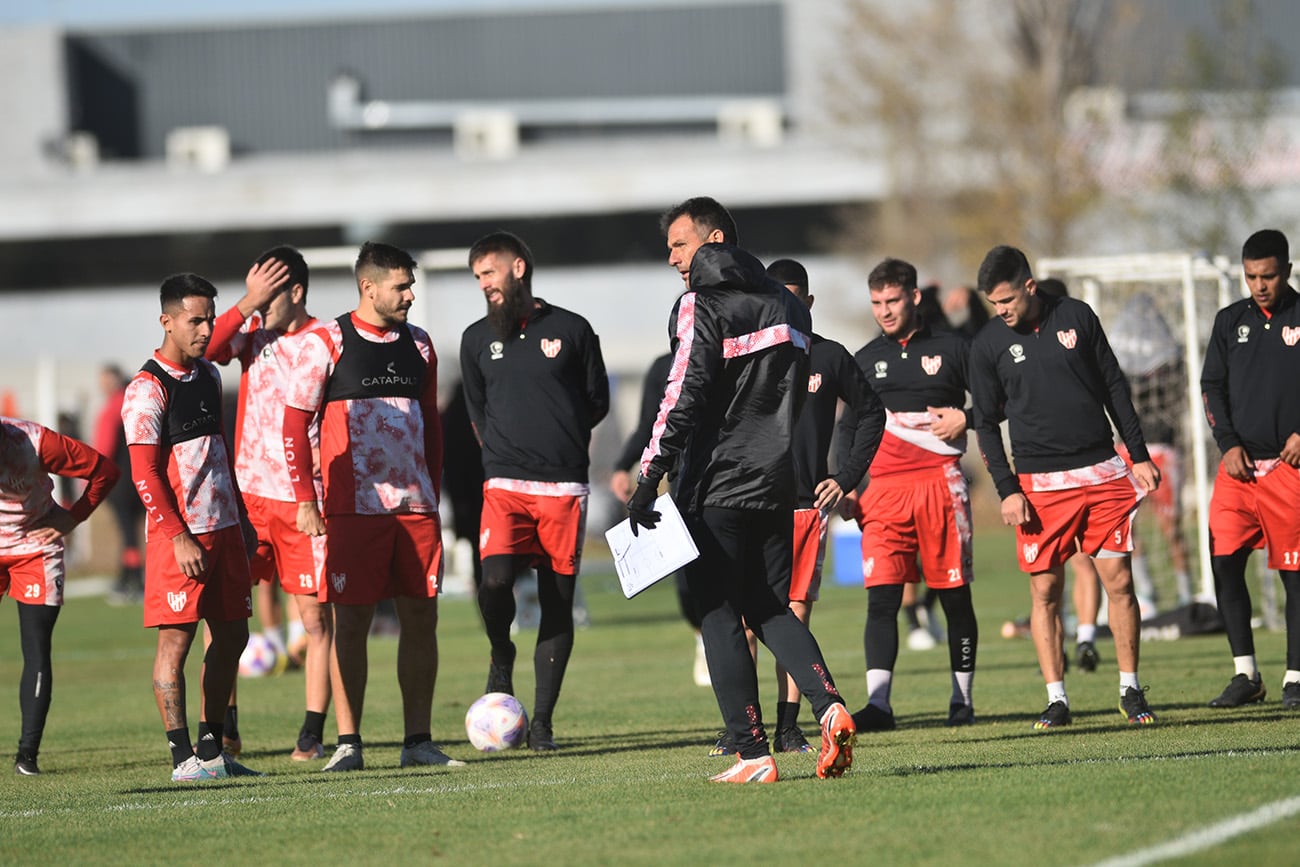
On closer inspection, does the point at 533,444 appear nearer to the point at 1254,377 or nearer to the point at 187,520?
the point at 187,520

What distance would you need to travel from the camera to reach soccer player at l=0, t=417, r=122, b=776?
28.9 feet

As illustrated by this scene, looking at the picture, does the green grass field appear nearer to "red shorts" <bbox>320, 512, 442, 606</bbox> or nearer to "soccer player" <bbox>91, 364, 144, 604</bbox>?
"red shorts" <bbox>320, 512, 442, 606</bbox>

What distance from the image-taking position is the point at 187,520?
8.35 metres

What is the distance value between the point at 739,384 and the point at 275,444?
3.29 metres

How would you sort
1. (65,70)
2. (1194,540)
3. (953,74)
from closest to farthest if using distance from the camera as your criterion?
(1194,540)
(953,74)
(65,70)

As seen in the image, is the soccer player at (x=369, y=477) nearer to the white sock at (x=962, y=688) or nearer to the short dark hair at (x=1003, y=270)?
the white sock at (x=962, y=688)

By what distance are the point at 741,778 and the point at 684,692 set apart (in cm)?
449

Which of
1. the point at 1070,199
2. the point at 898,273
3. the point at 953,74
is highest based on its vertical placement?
the point at 953,74

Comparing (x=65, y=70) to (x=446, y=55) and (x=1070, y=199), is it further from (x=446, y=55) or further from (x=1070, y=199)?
(x=1070, y=199)

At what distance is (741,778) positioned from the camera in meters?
7.15

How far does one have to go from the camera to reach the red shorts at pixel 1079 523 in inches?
361

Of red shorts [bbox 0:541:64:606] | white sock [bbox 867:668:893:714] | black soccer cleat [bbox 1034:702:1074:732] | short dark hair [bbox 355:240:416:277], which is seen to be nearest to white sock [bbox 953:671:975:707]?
white sock [bbox 867:668:893:714]

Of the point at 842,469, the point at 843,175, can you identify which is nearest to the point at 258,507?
the point at 842,469

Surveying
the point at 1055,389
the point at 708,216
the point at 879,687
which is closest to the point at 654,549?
the point at 708,216
